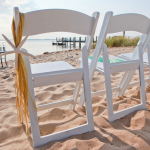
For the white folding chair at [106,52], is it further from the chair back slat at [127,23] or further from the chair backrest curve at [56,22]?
the chair backrest curve at [56,22]

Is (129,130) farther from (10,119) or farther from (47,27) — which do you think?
(10,119)

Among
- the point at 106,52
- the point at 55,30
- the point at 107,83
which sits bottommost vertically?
the point at 107,83

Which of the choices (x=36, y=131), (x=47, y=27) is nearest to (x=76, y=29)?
(x=47, y=27)

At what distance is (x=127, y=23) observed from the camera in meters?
1.31

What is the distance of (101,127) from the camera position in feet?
4.26

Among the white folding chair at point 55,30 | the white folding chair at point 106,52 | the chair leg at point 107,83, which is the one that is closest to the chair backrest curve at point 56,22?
the white folding chair at point 55,30

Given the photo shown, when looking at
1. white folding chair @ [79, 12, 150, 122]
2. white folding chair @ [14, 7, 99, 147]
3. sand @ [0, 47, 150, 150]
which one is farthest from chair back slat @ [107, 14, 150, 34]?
sand @ [0, 47, 150, 150]

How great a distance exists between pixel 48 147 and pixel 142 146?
0.62 m

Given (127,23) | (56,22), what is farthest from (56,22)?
(127,23)

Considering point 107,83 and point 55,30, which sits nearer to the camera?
point 55,30

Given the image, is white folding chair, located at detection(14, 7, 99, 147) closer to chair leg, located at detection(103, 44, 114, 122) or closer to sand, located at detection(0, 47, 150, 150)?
sand, located at detection(0, 47, 150, 150)

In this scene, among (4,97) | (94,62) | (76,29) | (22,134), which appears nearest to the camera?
(76,29)

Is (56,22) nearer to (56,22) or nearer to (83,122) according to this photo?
(56,22)

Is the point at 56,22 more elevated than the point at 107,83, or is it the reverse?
the point at 56,22
